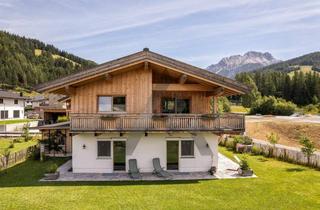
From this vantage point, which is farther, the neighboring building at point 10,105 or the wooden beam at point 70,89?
the neighboring building at point 10,105

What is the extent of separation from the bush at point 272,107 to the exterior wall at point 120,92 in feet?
246

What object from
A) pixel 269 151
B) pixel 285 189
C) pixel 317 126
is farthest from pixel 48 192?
pixel 317 126

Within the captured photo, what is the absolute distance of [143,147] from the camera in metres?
19.0

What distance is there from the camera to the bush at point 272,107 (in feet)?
282

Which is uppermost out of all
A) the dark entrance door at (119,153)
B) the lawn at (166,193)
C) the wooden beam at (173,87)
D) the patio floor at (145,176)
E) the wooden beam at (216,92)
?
the wooden beam at (173,87)

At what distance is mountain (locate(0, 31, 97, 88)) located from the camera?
5517 inches

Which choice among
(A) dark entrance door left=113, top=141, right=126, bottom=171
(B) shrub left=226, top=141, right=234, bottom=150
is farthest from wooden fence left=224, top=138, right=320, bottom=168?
(A) dark entrance door left=113, top=141, right=126, bottom=171

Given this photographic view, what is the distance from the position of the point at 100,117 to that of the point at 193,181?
643 centimetres

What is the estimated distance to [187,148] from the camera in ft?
63.5

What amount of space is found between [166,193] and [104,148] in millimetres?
5907

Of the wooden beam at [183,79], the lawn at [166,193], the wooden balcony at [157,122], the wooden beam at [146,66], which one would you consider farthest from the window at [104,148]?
the wooden beam at [183,79]

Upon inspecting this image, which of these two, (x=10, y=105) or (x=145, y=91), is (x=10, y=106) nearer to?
(x=10, y=105)

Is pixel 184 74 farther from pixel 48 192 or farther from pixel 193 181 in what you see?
pixel 48 192

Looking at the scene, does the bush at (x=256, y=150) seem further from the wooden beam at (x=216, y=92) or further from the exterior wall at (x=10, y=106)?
the exterior wall at (x=10, y=106)
